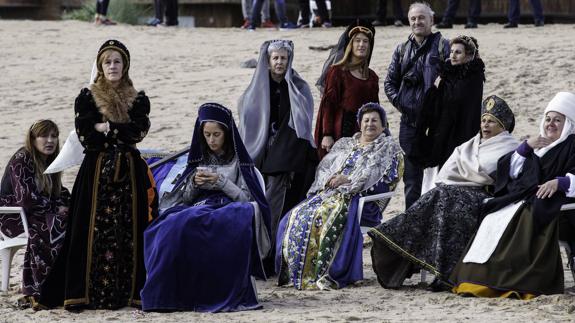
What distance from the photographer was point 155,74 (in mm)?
17031

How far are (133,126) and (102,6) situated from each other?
12.1 metres

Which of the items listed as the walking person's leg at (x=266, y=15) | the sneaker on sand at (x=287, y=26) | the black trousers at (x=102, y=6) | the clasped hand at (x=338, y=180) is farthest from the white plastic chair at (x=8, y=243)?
the black trousers at (x=102, y=6)

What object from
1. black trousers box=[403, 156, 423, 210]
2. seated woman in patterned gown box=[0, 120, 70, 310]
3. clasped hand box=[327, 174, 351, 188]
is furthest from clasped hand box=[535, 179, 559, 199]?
seated woman in patterned gown box=[0, 120, 70, 310]

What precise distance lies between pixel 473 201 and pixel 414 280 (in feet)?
2.47

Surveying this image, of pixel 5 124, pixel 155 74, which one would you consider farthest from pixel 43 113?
pixel 155 74

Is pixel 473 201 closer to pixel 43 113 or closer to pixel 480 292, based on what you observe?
pixel 480 292

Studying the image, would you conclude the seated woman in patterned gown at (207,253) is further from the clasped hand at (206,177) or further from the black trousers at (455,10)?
the black trousers at (455,10)

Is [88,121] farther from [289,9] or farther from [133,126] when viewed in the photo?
[289,9]

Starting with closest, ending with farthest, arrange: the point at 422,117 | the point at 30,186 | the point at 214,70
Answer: the point at 30,186 → the point at 422,117 → the point at 214,70

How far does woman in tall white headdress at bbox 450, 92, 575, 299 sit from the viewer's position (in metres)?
8.05

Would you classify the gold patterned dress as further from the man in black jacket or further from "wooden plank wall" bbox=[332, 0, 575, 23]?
"wooden plank wall" bbox=[332, 0, 575, 23]

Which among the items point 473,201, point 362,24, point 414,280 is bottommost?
point 414,280

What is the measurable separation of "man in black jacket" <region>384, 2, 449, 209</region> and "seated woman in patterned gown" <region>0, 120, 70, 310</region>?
2384 millimetres

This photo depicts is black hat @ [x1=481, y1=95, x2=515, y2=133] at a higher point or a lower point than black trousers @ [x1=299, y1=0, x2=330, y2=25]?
lower
